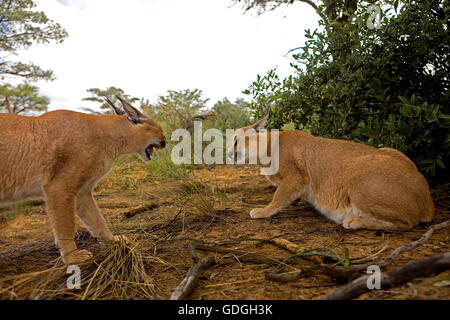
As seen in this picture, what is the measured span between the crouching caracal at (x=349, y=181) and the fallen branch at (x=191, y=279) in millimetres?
1539

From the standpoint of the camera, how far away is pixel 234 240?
2.85 meters

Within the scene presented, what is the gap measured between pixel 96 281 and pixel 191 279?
0.72m

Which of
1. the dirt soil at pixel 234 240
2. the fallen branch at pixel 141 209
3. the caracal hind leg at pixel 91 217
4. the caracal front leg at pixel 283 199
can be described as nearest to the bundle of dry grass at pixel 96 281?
the dirt soil at pixel 234 240

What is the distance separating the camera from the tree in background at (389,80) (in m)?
3.77

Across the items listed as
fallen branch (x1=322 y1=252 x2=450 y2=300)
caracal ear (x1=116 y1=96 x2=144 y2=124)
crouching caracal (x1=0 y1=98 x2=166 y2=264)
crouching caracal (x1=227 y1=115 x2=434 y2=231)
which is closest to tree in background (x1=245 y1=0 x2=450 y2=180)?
crouching caracal (x1=227 y1=115 x2=434 y2=231)

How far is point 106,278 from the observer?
2.28m

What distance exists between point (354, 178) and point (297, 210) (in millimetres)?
1056

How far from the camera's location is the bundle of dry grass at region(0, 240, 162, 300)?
2082mm

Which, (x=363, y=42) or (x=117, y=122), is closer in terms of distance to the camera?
(x=117, y=122)

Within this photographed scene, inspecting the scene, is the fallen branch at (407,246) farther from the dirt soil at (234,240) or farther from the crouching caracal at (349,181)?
the crouching caracal at (349,181)

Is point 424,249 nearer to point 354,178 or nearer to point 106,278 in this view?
point 354,178

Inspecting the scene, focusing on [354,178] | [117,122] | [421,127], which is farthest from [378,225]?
[117,122]

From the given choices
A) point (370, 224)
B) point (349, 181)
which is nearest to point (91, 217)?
point (349, 181)

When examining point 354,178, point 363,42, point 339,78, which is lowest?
point 354,178
